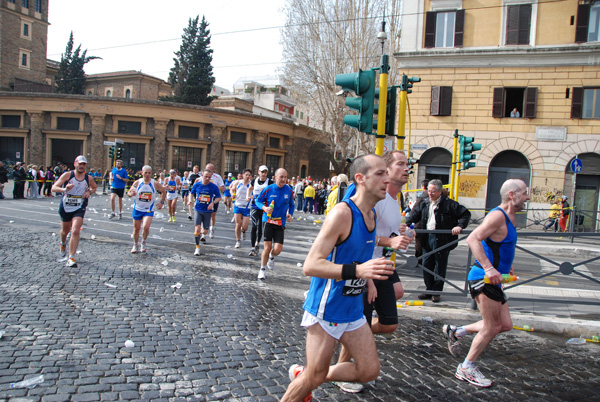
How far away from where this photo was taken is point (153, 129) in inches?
1512

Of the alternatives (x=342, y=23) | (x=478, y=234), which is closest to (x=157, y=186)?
(x=478, y=234)

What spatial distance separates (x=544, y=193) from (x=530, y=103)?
450 cm

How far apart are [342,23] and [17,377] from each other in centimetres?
3043

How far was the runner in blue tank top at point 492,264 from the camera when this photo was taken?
160 inches

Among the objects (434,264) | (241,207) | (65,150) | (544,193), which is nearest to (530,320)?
(434,264)

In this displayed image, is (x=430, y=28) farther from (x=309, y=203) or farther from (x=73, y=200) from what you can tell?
(x=73, y=200)

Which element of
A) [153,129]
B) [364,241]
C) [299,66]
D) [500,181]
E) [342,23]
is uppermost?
[342,23]

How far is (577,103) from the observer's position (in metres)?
21.4

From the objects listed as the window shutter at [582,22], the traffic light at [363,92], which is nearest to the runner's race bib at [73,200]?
the traffic light at [363,92]

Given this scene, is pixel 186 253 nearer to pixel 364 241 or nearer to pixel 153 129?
pixel 364 241

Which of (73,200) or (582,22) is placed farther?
(582,22)

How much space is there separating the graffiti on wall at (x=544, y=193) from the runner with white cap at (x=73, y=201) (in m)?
21.0

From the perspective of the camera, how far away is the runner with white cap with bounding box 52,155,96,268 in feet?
26.1

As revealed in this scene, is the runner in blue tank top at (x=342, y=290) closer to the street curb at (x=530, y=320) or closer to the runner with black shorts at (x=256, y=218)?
the street curb at (x=530, y=320)
